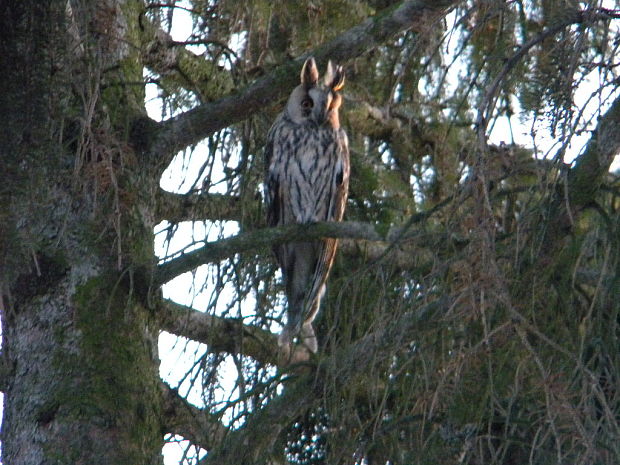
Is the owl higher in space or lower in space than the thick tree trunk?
higher

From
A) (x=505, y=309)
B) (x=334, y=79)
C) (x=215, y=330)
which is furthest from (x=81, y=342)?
(x=334, y=79)

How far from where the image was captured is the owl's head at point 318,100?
484 cm

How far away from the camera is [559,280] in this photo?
2.54m

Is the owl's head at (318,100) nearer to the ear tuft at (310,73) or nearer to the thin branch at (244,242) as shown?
the ear tuft at (310,73)

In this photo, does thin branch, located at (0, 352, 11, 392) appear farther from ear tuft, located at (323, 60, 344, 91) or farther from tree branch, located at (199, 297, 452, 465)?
ear tuft, located at (323, 60, 344, 91)

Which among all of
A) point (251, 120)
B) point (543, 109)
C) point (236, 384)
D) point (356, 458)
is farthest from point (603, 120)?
point (251, 120)

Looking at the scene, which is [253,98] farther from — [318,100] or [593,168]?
[318,100]

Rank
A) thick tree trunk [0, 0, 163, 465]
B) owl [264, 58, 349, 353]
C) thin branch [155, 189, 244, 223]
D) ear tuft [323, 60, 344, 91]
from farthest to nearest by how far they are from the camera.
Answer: owl [264, 58, 349, 353] < ear tuft [323, 60, 344, 91] < thin branch [155, 189, 244, 223] < thick tree trunk [0, 0, 163, 465]

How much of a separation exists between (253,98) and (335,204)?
1506mm

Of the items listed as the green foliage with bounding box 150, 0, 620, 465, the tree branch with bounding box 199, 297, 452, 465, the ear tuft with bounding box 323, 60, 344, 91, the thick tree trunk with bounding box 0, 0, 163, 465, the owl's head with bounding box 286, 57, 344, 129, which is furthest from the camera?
the owl's head with bounding box 286, 57, 344, 129

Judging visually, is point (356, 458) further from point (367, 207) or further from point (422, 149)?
point (422, 149)

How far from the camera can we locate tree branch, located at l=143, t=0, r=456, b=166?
11.5 feet

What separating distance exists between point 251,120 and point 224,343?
75 centimetres

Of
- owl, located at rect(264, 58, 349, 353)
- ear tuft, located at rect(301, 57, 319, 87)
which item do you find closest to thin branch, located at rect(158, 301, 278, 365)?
ear tuft, located at rect(301, 57, 319, 87)
